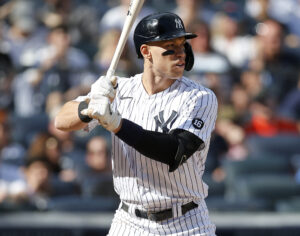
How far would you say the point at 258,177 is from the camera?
6.98 m

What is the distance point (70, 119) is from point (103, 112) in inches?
17.7

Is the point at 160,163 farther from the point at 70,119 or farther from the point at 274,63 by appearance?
the point at 274,63

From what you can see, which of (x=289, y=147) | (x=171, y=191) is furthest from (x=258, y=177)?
(x=171, y=191)

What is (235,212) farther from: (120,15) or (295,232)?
(120,15)

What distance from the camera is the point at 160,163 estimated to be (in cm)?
362

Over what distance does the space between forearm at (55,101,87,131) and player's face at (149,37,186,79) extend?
496 mm

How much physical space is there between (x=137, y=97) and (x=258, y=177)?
3484 mm

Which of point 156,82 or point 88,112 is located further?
point 156,82

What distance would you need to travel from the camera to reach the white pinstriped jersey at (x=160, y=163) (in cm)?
363

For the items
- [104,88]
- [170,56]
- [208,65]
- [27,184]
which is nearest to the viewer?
[104,88]

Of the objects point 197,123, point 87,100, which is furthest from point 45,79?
point 197,123

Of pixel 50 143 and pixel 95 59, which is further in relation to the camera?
pixel 95 59

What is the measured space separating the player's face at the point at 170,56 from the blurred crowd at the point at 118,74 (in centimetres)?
271

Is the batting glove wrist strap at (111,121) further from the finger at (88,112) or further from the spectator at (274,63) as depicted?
the spectator at (274,63)
